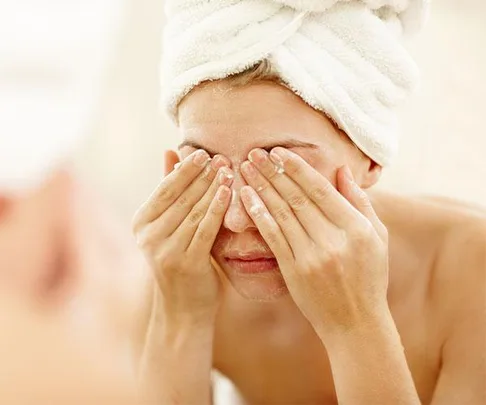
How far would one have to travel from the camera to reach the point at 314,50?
2.86 feet

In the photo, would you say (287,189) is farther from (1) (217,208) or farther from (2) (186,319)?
(2) (186,319)

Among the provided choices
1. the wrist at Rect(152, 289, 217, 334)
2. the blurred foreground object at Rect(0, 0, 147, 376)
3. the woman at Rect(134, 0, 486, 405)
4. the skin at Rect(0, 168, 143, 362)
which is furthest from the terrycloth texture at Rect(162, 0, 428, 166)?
the skin at Rect(0, 168, 143, 362)

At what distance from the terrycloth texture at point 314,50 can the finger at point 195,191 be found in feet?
0.38

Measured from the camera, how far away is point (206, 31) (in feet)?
2.90

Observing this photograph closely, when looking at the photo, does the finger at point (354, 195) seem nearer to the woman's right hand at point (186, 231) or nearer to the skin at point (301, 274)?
the skin at point (301, 274)

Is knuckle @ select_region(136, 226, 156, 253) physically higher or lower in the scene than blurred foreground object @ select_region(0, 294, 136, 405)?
lower

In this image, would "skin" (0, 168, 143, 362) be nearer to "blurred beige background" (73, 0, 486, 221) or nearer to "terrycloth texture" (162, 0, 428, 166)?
"terrycloth texture" (162, 0, 428, 166)

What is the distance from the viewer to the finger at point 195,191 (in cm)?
87

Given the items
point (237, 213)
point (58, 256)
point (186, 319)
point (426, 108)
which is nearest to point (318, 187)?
point (237, 213)

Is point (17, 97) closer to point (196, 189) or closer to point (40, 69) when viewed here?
point (40, 69)

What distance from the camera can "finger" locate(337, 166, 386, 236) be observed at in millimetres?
875

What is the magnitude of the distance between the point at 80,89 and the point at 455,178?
87cm

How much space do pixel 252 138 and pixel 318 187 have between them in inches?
4.1

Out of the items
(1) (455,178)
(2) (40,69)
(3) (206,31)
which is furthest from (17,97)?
(1) (455,178)
